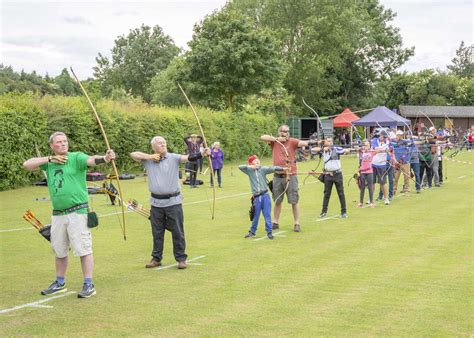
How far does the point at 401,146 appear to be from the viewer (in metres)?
20.2

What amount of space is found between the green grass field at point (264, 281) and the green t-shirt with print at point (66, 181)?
3.92ft

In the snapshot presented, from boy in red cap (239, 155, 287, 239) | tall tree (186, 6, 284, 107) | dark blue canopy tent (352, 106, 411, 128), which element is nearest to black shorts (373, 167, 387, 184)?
boy in red cap (239, 155, 287, 239)

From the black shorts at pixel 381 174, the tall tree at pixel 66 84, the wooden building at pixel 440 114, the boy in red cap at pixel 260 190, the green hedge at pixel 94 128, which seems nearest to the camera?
the boy in red cap at pixel 260 190

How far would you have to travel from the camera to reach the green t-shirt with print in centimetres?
775

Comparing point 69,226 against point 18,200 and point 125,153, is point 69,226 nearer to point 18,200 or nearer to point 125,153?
point 18,200

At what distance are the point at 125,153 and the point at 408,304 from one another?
2366 centimetres

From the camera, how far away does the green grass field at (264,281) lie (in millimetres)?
6695

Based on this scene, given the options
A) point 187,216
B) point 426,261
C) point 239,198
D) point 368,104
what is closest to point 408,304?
point 426,261

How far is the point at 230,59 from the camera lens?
1686 inches

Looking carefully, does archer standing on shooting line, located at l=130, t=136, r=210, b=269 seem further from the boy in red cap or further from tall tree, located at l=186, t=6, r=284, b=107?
tall tree, located at l=186, t=6, r=284, b=107

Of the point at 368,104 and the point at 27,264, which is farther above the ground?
the point at 368,104

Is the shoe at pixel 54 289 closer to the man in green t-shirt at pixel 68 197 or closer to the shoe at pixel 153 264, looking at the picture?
the man in green t-shirt at pixel 68 197

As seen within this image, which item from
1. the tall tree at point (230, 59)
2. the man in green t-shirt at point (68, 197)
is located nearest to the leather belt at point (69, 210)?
the man in green t-shirt at point (68, 197)

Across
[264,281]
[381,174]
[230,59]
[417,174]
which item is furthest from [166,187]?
[230,59]
